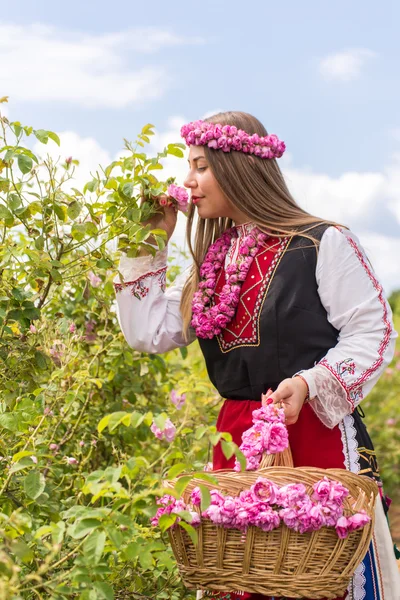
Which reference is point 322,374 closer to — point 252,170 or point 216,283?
point 216,283

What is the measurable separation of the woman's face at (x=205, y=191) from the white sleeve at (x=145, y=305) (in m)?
0.21

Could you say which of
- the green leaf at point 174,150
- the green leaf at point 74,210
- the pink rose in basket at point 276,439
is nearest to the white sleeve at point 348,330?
the pink rose in basket at point 276,439

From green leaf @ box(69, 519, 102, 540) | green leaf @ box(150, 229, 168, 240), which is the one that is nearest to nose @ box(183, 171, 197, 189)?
green leaf @ box(150, 229, 168, 240)

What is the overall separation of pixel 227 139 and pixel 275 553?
1.16 metres

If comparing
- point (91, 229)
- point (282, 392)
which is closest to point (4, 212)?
point (91, 229)

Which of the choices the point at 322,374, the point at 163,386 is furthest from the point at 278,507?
the point at 163,386

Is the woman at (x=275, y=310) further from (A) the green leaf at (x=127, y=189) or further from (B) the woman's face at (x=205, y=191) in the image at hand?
(A) the green leaf at (x=127, y=189)

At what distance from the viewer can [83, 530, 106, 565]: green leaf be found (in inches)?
56.6

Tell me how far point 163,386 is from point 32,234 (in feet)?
4.72

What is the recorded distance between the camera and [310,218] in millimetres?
2338

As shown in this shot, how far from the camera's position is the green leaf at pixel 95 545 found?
1437 mm

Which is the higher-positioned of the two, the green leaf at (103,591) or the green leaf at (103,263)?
the green leaf at (103,263)

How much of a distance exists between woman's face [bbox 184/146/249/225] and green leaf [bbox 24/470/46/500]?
983 mm

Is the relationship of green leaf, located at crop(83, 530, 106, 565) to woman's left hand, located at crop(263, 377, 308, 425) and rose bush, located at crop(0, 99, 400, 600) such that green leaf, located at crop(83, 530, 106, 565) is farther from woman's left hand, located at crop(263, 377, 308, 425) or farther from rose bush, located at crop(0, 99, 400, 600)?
woman's left hand, located at crop(263, 377, 308, 425)
